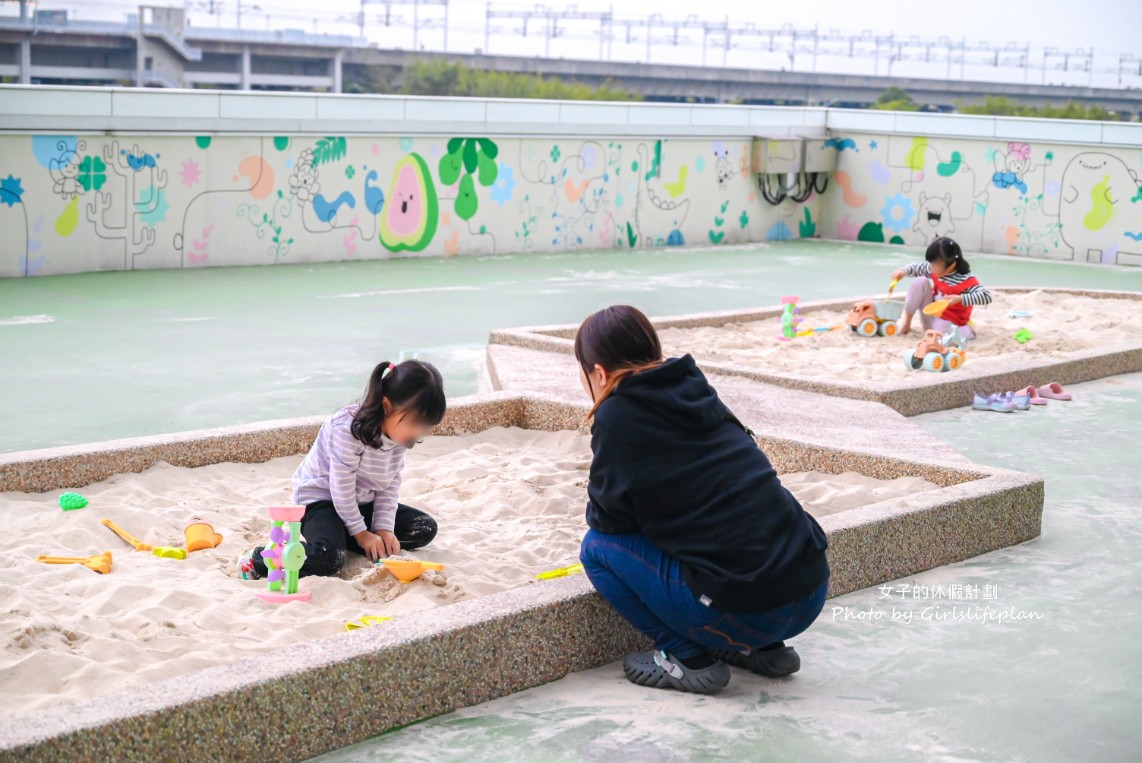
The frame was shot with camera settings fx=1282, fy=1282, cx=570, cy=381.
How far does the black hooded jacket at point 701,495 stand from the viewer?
3.20 meters

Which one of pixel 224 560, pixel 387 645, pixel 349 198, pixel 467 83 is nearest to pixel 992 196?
pixel 349 198

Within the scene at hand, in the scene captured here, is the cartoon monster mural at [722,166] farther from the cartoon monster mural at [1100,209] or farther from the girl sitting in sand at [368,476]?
the girl sitting in sand at [368,476]

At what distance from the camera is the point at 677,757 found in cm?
297

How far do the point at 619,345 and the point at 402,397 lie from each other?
0.93 meters

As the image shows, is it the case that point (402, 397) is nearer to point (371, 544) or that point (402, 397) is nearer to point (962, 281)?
point (371, 544)

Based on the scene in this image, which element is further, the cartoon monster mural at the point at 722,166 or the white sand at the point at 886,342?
the cartoon monster mural at the point at 722,166

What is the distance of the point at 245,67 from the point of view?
51562 millimetres

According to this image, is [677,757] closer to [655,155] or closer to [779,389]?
[779,389]

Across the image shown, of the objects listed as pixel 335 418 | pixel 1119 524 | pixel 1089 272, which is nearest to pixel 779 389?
pixel 1119 524

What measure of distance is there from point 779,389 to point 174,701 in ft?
15.7

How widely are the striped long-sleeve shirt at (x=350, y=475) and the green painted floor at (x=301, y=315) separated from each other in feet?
7.39

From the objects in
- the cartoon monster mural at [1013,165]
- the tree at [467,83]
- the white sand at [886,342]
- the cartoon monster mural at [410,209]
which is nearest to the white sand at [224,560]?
the white sand at [886,342]

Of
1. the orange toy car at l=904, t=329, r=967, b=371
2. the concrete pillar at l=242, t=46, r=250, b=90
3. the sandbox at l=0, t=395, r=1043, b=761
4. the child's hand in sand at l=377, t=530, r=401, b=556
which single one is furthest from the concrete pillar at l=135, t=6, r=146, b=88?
the child's hand in sand at l=377, t=530, r=401, b=556

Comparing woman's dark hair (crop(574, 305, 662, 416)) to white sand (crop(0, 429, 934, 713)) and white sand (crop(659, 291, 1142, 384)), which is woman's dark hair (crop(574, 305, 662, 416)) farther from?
white sand (crop(659, 291, 1142, 384))
